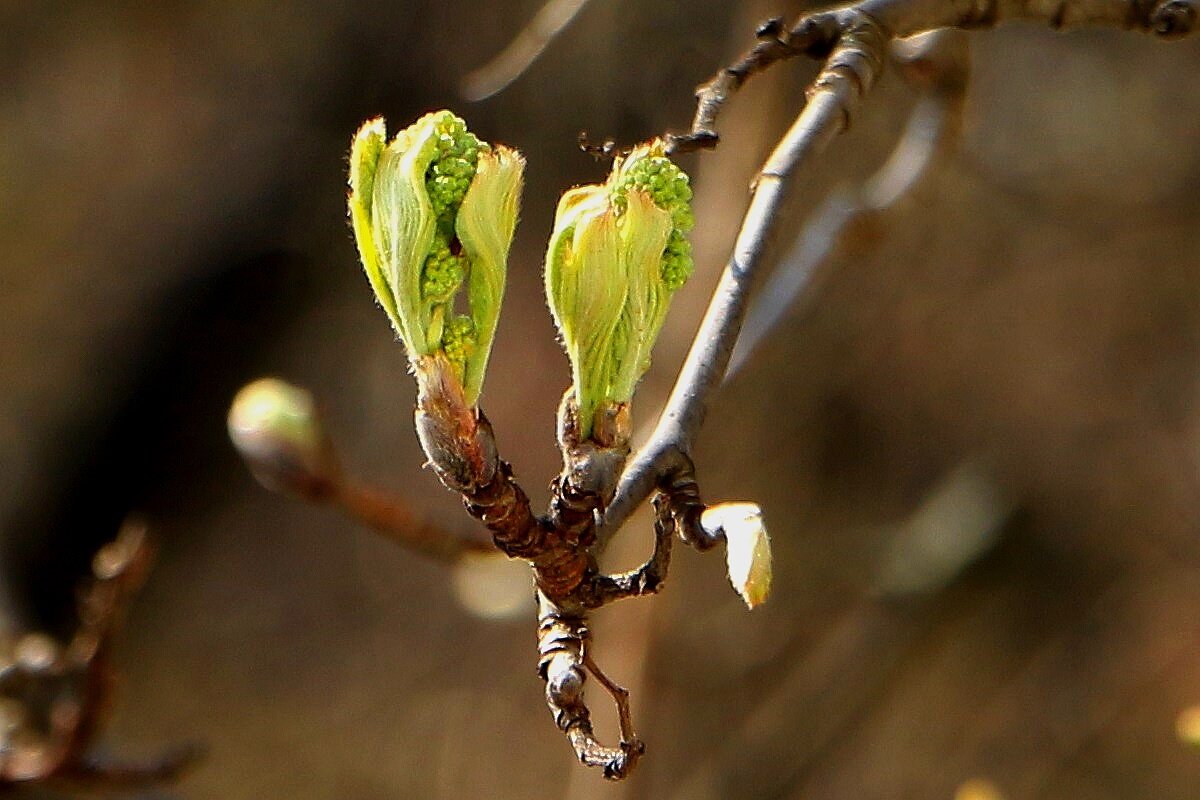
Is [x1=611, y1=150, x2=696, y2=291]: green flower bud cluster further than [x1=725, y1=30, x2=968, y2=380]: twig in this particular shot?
No

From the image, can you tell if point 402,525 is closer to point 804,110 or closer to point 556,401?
point 804,110

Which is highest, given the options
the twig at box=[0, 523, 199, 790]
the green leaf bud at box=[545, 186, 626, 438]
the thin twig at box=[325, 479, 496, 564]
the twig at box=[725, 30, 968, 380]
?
the green leaf bud at box=[545, 186, 626, 438]

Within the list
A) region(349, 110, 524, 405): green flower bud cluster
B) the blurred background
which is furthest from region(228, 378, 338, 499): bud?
the blurred background

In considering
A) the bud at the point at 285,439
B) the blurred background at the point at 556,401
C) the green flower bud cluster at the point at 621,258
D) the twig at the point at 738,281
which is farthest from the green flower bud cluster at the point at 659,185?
the blurred background at the point at 556,401

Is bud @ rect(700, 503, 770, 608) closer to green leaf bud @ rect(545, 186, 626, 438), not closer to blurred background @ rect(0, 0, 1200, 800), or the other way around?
green leaf bud @ rect(545, 186, 626, 438)

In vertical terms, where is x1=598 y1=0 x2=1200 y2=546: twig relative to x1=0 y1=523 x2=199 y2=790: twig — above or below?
above

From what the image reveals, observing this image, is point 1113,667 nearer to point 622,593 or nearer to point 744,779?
point 744,779

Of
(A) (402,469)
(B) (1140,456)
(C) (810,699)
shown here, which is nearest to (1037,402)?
(B) (1140,456)

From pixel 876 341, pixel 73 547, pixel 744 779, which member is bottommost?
pixel 744 779

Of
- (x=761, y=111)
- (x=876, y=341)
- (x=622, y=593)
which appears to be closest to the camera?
(x=622, y=593)
